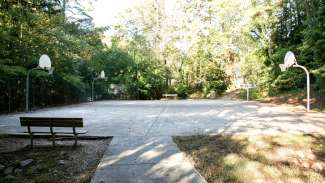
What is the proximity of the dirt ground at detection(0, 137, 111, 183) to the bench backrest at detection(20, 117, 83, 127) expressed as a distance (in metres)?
0.52

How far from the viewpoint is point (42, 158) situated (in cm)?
630

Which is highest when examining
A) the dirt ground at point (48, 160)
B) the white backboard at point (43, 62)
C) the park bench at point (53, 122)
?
the white backboard at point (43, 62)

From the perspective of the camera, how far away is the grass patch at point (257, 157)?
5.22 meters

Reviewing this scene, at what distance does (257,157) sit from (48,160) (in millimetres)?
4073

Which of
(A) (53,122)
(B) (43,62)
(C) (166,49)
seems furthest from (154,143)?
(C) (166,49)

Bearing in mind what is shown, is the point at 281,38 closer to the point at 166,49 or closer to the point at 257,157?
the point at 166,49

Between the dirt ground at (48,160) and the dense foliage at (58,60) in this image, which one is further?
the dense foliage at (58,60)

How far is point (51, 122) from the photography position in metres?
7.11

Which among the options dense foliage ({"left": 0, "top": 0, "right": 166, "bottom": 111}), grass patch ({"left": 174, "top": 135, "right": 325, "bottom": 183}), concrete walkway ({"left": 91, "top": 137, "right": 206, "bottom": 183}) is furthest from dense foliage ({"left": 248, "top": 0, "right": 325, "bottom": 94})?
concrete walkway ({"left": 91, "top": 137, "right": 206, "bottom": 183})

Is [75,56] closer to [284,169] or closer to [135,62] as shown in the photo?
[135,62]

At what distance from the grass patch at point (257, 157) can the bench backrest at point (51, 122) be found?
2.30m

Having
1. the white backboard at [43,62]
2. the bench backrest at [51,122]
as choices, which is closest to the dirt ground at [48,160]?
the bench backrest at [51,122]

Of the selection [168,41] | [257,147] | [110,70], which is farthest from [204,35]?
[257,147]

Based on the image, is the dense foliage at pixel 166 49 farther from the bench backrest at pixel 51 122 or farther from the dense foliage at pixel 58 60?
the bench backrest at pixel 51 122
